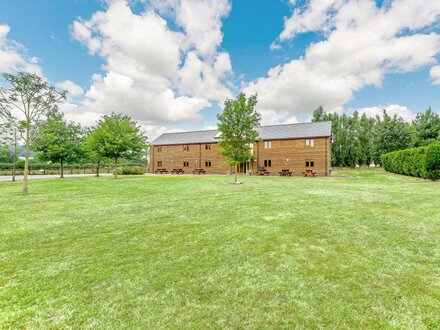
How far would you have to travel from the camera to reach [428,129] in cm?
3519

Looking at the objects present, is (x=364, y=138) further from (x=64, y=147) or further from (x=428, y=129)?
(x=64, y=147)

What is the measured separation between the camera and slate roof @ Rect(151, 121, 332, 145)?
99.3 ft

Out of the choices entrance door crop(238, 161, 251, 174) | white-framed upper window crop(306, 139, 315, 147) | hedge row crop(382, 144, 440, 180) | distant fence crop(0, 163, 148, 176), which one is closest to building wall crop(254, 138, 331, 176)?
white-framed upper window crop(306, 139, 315, 147)

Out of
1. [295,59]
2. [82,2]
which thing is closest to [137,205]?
[82,2]

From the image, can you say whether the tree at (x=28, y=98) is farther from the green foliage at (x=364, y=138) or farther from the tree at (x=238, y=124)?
the green foliage at (x=364, y=138)

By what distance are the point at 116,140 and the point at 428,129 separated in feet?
154

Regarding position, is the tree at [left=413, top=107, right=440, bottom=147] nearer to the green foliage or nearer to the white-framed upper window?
the green foliage

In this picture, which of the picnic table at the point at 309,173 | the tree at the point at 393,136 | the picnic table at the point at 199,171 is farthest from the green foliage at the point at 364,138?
the picnic table at the point at 199,171

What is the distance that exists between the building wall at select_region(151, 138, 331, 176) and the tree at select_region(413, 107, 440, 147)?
64.9 ft

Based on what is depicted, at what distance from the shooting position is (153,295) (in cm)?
284

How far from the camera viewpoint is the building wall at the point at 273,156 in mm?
28875

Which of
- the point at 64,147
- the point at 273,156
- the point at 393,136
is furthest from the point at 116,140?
the point at 393,136

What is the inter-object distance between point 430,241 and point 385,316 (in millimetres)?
3592

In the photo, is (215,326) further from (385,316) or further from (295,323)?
(385,316)
